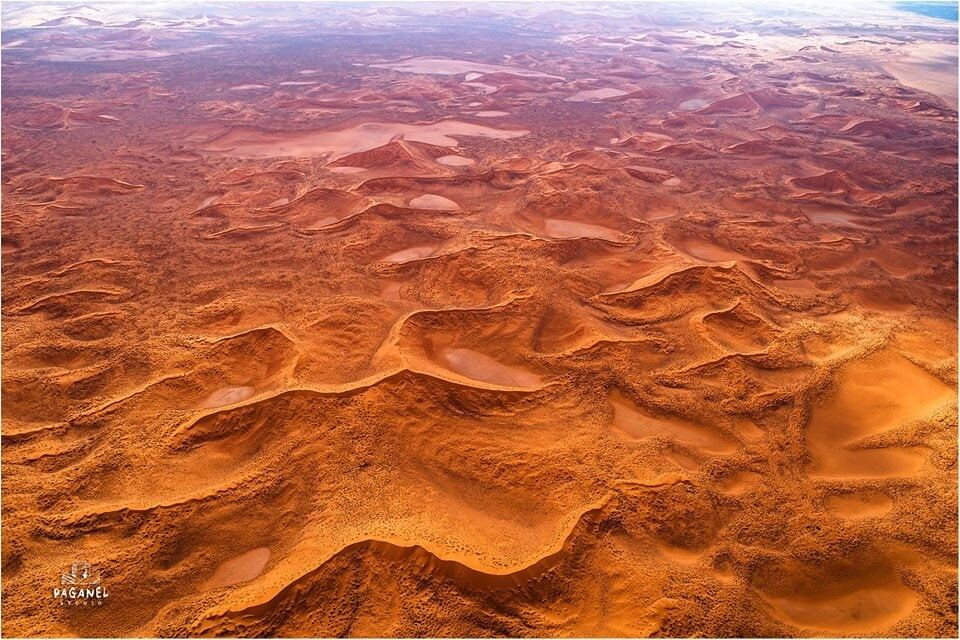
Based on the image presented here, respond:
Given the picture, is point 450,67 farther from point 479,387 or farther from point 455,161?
point 479,387

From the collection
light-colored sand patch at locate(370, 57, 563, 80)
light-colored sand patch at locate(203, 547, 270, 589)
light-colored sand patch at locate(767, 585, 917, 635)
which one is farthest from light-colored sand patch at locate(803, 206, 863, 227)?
light-colored sand patch at locate(370, 57, 563, 80)

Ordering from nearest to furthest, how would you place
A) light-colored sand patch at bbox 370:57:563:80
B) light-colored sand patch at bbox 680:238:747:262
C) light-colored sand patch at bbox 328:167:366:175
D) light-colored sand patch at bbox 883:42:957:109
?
light-colored sand patch at bbox 680:238:747:262 < light-colored sand patch at bbox 328:167:366:175 < light-colored sand patch at bbox 883:42:957:109 < light-colored sand patch at bbox 370:57:563:80

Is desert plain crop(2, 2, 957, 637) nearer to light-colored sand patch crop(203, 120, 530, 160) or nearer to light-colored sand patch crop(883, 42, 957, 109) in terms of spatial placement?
light-colored sand patch crop(203, 120, 530, 160)

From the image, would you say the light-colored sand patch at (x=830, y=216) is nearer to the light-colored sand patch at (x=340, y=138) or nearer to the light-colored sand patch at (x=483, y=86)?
the light-colored sand patch at (x=340, y=138)

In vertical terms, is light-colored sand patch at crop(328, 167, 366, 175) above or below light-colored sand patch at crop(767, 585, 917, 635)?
above

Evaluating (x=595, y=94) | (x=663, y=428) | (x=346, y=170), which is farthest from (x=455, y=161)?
(x=595, y=94)

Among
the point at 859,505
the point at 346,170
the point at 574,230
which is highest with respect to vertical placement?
the point at 346,170
